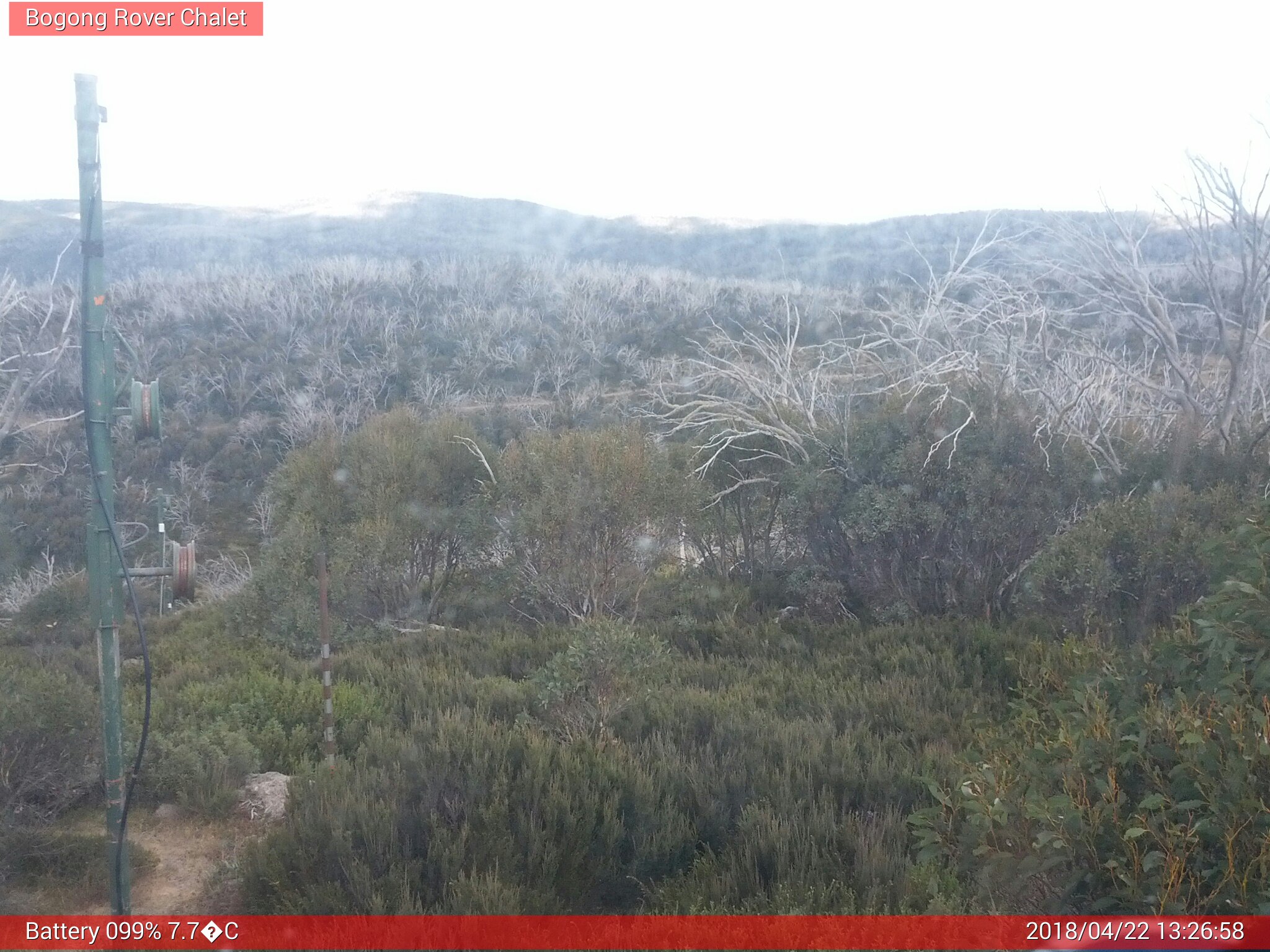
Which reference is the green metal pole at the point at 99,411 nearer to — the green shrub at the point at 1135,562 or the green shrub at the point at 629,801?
the green shrub at the point at 629,801

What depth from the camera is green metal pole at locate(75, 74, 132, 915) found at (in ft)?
12.4

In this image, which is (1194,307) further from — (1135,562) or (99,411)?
(99,411)

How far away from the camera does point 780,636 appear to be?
9.62 meters

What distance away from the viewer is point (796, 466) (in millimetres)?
11156

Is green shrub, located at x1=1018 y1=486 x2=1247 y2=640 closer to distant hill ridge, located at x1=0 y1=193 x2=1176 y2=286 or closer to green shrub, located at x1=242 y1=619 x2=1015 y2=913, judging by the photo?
green shrub, located at x1=242 y1=619 x2=1015 y2=913

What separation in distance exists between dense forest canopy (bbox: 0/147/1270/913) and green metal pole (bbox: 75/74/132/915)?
8.6 inches

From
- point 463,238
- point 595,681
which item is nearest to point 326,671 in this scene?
point 595,681

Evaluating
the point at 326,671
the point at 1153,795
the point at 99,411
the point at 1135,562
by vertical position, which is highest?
the point at 99,411

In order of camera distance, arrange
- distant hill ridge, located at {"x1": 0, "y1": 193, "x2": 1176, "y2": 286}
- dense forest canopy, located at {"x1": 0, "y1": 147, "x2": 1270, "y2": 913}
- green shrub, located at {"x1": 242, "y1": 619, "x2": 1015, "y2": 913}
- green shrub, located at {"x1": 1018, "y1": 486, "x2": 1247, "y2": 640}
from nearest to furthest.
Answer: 1. dense forest canopy, located at {"x1": 0, "y1": 147, "x2": 1270, "y2": 913}
2. green shrub, located at {"x1": 242, "y1": 619, "x2": 1015, "y2": 913}
3. green shrub, located at {"x1": 1018, "y1": 486, "x2": 1247, "y2": 640}
4. distant hill ridge, located at {"x1": 0, "y1": 193, "x2": 1176, "y2": 286}

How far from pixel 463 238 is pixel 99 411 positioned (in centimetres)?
6163

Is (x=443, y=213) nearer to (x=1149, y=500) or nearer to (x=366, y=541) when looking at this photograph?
(x=366, y=541)

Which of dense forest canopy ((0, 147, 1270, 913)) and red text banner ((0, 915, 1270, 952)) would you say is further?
dense forest canopy ((0, 147, 1270, 913))

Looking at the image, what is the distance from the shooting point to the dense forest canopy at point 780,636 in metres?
3.71

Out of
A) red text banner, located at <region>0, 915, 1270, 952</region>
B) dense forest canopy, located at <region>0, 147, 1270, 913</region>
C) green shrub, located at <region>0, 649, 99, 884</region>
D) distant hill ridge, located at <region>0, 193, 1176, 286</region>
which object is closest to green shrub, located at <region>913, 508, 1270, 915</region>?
dense forest canopy, located at <region>0, 147, 1270, 913</region>
